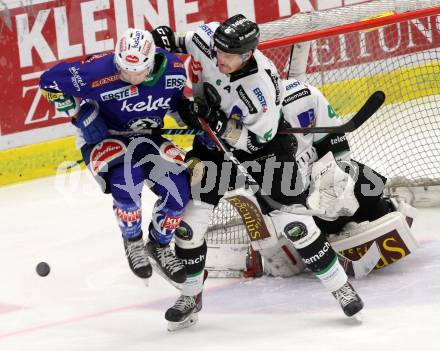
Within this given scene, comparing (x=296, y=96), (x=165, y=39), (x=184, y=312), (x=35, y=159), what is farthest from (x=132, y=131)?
(x=35, y=159)

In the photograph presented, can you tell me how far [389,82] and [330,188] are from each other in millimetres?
1492

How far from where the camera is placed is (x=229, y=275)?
177 inches

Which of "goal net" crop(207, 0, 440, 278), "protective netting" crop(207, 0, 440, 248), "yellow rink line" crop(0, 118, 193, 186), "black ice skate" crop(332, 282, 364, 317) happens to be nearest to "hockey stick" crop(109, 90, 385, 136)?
"black ice skate" crop(332, 282, 364, 317)

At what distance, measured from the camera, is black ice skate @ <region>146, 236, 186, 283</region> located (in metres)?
3.67

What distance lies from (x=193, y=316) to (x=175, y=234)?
1.08 ft

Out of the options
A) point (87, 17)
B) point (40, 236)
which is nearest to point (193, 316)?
point (40, 236)

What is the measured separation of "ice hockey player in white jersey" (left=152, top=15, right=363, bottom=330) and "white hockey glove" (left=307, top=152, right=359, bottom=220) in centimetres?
38

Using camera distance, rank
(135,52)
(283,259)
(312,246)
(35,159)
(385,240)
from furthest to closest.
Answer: (35,159) → (283,259) → (385,240) → (312,246) → (135,52)

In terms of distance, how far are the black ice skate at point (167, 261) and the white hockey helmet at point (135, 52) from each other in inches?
25.5

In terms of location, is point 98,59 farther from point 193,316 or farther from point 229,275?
point 229,275

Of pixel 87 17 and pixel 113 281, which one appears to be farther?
pixel 87 17

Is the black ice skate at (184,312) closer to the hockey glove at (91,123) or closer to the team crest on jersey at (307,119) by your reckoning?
the hockey glove at (91,123)

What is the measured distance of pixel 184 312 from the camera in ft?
12.4

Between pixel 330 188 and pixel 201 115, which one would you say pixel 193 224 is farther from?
pixel 330 188
